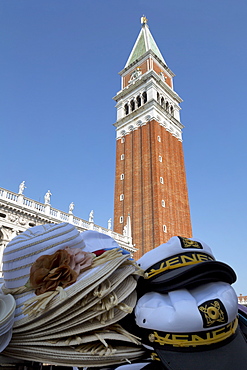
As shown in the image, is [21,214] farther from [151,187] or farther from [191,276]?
[191,276]

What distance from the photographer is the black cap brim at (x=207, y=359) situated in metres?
1.09

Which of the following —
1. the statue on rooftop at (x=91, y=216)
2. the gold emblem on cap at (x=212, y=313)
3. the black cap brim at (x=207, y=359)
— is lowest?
the black cap brim at (x=207, y=359)

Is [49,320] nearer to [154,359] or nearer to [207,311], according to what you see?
[154,359]

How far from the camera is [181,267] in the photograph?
1.30 meters

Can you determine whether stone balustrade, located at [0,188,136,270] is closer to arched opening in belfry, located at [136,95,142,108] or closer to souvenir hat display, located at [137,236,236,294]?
souvenir hat display, located at [137,236,236,294]

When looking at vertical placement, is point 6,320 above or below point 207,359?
above

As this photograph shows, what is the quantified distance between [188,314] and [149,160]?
26091 mm

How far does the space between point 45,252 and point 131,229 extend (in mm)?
24472

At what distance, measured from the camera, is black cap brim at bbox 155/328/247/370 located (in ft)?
3.59

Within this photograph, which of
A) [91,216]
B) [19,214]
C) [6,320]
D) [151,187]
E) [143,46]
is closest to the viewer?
[6,320]

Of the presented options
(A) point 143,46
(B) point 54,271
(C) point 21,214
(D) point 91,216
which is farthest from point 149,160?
(B) point 54,271

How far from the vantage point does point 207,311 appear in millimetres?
1159

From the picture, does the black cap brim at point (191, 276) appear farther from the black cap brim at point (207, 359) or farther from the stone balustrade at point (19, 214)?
the stone balustrade at point (19, 214)

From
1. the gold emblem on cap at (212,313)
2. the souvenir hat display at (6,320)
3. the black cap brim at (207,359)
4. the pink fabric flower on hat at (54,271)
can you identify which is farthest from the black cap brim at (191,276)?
the souvenir hat display at (6,320)
